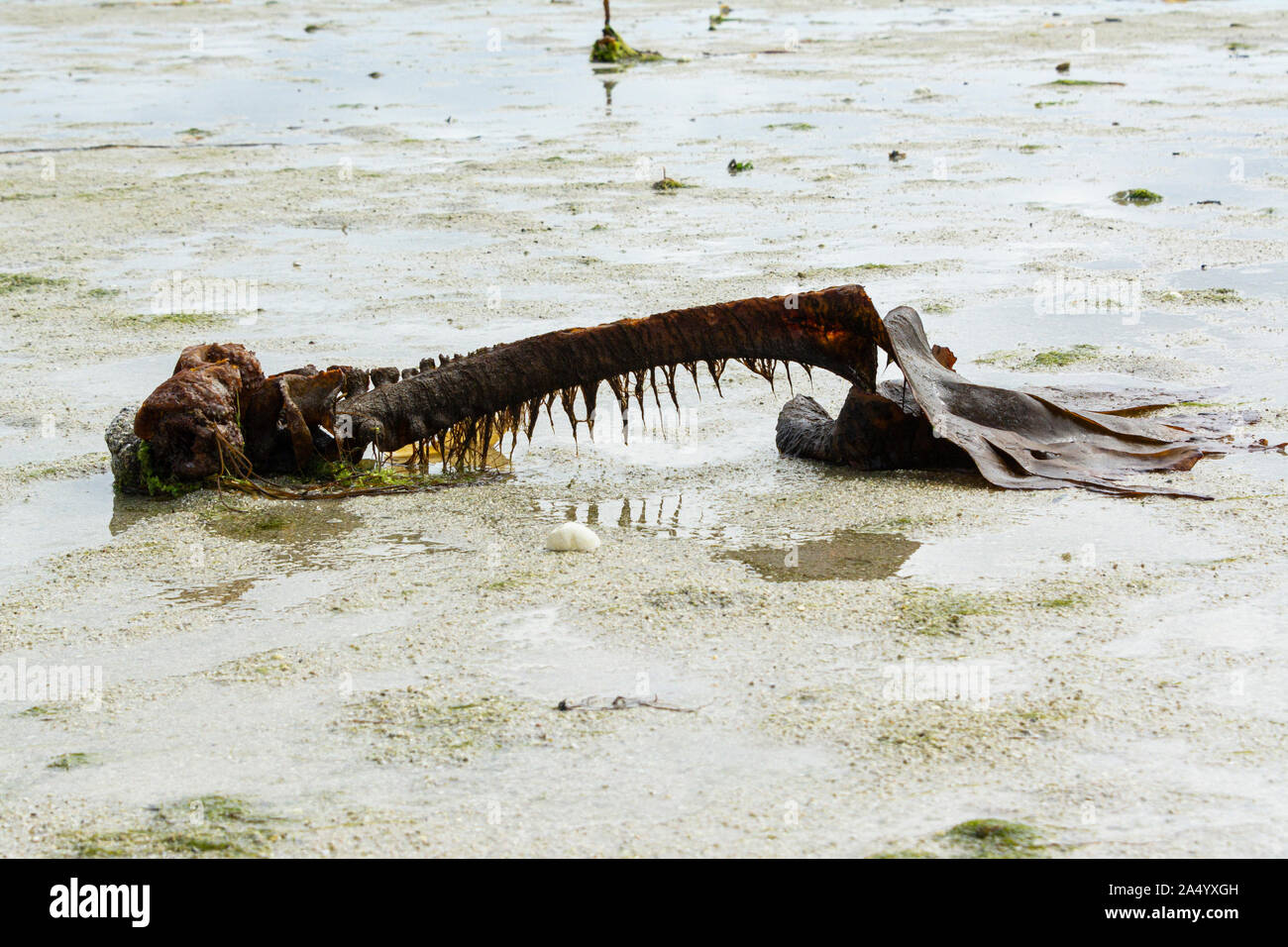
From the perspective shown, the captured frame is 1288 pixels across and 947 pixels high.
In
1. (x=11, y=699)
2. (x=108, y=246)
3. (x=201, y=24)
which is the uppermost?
(x=201, y=24)

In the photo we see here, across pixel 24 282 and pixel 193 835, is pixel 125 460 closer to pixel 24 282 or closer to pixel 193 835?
pixel 193 835

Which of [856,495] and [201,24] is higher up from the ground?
[201,24]

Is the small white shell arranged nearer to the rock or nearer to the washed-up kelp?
the washed-up kelp

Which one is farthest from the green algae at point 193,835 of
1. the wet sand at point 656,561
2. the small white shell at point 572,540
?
the small white shell at point 572,540

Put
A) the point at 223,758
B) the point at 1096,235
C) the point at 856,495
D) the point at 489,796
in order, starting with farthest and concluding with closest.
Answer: the point at 1096,235 → the point at 856,495 → the point at 223,758 → the point at 489,796

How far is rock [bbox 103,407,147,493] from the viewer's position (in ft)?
16.1

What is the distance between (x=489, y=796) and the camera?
2783 mm

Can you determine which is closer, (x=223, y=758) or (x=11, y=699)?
(x=223, y=758)

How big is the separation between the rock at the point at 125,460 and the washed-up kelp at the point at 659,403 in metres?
0.03

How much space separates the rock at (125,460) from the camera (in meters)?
4.92

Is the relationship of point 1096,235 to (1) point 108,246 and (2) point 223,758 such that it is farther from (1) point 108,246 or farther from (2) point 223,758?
(2) point 223,758
